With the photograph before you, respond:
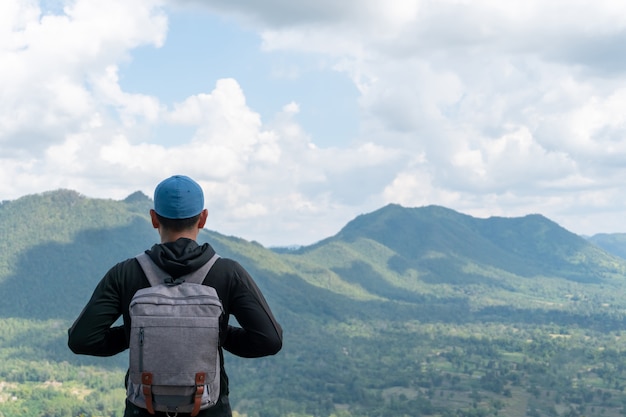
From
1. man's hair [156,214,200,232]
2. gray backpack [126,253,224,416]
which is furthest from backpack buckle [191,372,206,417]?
A: man's hair [156,214,200,232]

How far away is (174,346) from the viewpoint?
3822mm

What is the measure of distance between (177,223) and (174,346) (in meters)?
0.79

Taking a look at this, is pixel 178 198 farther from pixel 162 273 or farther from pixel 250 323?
pixel 250 323

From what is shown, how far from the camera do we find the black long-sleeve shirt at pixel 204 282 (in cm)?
410

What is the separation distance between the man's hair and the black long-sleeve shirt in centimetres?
14

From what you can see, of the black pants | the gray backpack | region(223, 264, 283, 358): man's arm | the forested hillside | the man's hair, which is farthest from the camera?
the forested hillside

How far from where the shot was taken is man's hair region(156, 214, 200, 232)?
428cm

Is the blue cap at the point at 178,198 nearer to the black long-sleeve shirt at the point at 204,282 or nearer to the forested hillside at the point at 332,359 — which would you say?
the black long-sleeve shirt at the point at 204,282

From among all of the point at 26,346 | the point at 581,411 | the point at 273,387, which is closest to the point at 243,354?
the point at 581,411

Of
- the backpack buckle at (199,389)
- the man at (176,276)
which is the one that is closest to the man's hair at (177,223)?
the man at (176,276)

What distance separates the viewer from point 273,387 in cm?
11581

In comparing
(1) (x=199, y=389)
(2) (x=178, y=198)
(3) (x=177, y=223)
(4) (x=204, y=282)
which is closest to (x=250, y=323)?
(4) (x=204, y=282)

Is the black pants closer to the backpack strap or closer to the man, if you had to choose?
the man

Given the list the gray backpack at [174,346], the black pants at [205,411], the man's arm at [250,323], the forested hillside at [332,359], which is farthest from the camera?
the forested hillside at [332,359]
